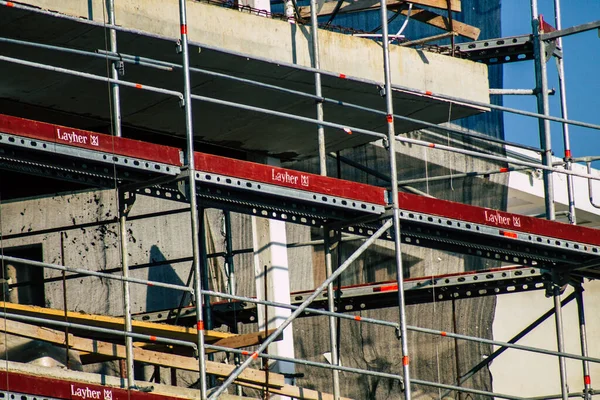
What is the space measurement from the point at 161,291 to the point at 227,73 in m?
4.44

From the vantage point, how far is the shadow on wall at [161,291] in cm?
1587

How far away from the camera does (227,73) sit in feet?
40.5

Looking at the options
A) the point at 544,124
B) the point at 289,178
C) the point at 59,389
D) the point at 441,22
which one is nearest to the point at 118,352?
the point at 59,389

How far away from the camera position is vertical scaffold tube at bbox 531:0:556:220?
536 inches

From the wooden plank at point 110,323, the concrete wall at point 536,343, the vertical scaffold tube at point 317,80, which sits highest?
the vertical scaffold tube at point 317,80

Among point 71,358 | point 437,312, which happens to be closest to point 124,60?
point 71,358

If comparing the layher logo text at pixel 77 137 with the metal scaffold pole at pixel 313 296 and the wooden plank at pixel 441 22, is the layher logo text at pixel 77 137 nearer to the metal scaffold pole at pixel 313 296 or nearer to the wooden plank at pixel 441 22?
the metal scaffold pole at pixel 313 296

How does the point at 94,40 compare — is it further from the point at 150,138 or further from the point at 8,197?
the point at 8,197

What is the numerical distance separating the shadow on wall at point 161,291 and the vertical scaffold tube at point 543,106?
15.7 feet

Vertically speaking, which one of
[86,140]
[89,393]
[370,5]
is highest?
[370,5]

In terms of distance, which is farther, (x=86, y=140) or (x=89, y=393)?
(x=86, y=140)

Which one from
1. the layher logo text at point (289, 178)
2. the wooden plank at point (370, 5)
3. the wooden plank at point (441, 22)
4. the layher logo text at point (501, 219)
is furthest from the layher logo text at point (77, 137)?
the wooden plank at point (441, 22)

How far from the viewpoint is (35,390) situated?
8.98m

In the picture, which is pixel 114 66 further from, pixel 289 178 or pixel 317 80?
pixel 317 80
